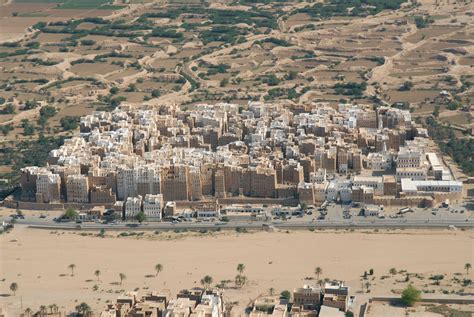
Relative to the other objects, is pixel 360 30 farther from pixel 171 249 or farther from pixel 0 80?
pixel 171 249

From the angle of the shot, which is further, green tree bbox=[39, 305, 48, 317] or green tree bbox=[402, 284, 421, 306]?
green tree bbox=[39, 305, 48, 317]

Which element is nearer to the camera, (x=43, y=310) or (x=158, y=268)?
(x=43, y=310)

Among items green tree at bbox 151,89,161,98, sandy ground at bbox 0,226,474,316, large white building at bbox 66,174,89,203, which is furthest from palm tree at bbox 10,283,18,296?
green tree at bbox 151,89,161,98

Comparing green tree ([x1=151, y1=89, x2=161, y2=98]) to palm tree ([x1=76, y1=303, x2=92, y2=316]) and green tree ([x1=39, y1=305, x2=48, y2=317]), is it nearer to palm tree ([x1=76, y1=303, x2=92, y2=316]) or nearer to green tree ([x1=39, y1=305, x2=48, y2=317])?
green tree ([x1=39, y1=305, x2=48, y2=317])

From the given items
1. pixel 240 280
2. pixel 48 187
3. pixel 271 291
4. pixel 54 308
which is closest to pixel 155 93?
pixel 48 187

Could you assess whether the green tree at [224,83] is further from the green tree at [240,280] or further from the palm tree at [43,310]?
the palm tree at [43,310]

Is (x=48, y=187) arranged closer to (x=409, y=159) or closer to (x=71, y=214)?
(x=71, y=214)
